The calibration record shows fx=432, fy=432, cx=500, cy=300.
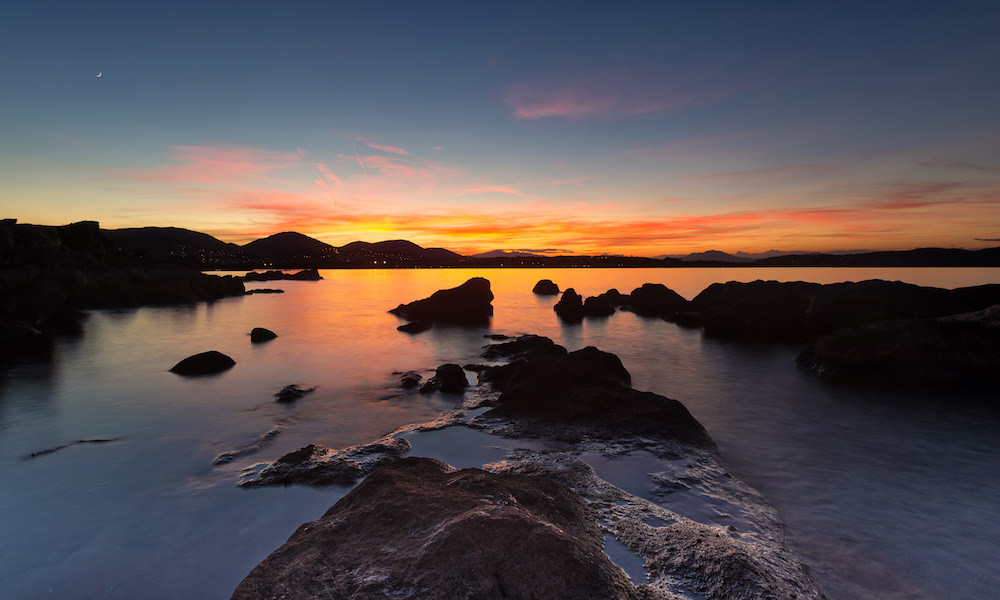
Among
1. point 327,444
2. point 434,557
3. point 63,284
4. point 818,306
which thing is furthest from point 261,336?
point 818,306

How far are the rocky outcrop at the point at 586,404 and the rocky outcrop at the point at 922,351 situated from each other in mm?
10320

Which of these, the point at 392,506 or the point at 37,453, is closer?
the point at 392,506

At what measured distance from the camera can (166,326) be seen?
31578 mm

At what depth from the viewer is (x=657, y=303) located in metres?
41.3

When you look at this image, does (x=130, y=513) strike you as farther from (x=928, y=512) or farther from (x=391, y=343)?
(x=391, y=343)

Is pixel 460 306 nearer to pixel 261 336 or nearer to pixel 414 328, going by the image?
pixel 414 328

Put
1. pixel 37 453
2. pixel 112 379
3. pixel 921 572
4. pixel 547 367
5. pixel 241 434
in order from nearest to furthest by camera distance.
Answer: pixel 921 572 < pixel 37 453 < pixel 241 434 < pixel 547 367 < pixel 112 379

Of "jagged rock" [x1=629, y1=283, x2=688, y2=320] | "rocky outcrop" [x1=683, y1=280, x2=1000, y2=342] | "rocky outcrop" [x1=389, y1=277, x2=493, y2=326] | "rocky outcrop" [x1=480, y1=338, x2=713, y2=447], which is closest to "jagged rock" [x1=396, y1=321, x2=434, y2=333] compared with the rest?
"rocky outcrop" [x1=389, y1=277, x2=493, y2=326]

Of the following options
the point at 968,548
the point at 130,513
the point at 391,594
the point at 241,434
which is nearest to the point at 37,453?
the point at 241,434

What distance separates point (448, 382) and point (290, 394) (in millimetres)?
5367

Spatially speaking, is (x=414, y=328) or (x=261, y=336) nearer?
(x=261, y=336)

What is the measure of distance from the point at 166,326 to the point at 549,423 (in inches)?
1304

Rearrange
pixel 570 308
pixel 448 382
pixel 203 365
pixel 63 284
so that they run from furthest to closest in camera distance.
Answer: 1. pixel 570 308
2. pixel 63 284
3. pixel 203 365
4. pixel 448 382

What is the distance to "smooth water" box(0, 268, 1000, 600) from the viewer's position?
594 centimetres
